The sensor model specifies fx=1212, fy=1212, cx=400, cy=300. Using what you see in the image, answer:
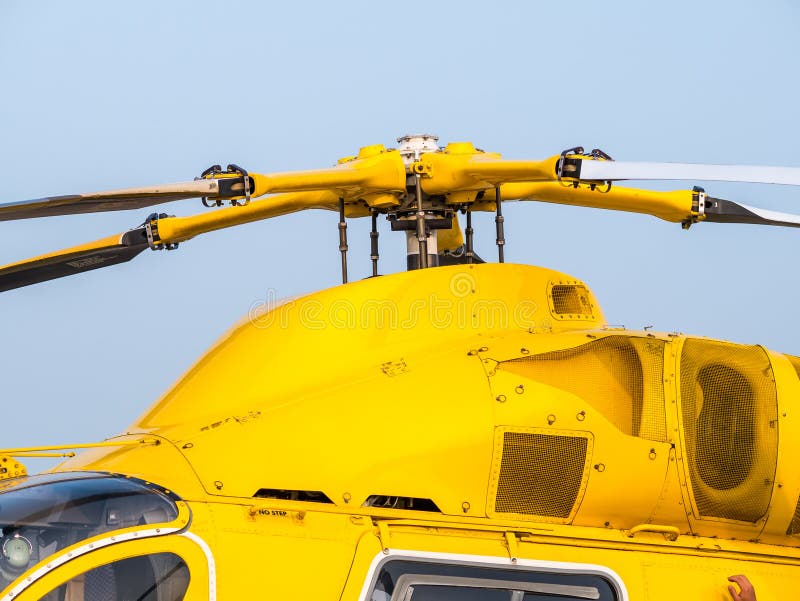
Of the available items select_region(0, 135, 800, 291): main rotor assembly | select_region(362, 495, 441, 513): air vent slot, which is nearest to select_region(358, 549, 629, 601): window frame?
select_region(362, 495, 441, 513): air vent slot

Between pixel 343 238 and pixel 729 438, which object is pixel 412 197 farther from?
pixel 729 438

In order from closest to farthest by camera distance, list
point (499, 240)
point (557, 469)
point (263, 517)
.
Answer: point (263, 517), point (557, 469), point (499, 240)

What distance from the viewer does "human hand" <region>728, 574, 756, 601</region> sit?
633 centimetres

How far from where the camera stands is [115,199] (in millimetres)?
6320

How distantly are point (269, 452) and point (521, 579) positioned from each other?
4.68ft

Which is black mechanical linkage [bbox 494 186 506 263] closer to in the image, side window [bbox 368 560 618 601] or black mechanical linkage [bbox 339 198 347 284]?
black mechanical linkage [bbox 339 198 347 284]

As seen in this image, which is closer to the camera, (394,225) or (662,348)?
(662,348)

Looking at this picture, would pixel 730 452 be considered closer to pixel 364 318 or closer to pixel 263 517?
pixel 364 318

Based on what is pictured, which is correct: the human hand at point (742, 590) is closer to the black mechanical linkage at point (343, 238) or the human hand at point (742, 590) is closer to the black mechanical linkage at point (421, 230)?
the black mechanical linkage at point (421, 230)

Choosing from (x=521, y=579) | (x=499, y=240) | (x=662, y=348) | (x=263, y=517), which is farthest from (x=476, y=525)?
(x=499, y=240)

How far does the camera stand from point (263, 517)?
6.01 meters

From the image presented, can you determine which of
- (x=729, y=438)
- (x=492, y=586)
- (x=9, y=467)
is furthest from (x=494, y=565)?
(x=9, y=467)

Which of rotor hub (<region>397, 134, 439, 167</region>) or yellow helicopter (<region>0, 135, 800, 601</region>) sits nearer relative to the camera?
yellow helicopter (<region>0, 135, 800, 601</region>)

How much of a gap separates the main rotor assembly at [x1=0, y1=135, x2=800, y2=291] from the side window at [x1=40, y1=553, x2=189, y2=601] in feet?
6.03
